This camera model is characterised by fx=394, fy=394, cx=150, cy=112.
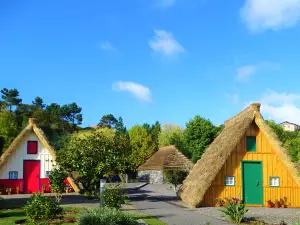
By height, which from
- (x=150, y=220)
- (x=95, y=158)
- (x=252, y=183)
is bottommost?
(x=150, y=220)

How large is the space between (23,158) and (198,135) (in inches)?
1388

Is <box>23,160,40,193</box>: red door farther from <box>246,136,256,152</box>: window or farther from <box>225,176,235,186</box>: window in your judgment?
<box>246,136,256,152</box>: window

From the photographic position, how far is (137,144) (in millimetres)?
67875

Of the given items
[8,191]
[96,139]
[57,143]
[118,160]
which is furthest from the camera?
[57,143]

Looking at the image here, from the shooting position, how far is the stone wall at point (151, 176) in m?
50.0

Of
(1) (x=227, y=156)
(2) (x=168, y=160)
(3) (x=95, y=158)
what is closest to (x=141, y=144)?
(2) (x=168, y=160)

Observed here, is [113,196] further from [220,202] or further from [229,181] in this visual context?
[229,181]

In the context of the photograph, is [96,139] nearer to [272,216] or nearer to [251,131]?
[251,131]

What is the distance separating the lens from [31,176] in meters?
33.1

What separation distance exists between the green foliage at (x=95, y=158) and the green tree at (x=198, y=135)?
38237mm

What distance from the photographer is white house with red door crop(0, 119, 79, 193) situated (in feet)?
107

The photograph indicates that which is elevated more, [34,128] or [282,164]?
[34,128]

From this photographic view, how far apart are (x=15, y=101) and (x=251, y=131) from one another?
2795 inches

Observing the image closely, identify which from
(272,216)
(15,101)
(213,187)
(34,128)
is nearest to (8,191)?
(34,128)
